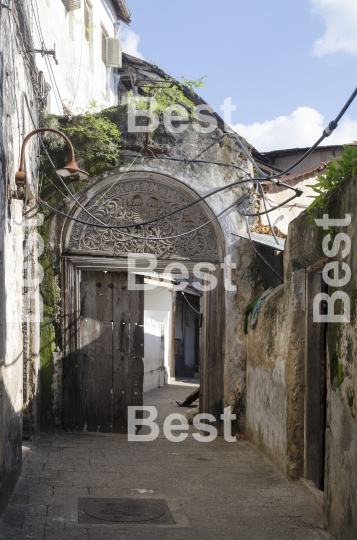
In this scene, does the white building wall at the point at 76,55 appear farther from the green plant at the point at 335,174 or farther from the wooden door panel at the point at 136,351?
the green plant at the point at 335,174

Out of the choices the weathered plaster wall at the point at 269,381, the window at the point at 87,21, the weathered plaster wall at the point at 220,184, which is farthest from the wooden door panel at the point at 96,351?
the window at the point at 87,21

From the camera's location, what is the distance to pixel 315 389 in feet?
22.1

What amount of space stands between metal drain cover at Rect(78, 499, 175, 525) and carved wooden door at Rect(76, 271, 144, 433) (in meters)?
3.72

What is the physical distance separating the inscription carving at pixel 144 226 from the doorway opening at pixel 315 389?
3.31m

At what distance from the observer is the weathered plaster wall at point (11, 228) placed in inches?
217

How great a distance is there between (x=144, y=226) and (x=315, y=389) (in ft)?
13.3

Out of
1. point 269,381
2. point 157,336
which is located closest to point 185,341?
point 157,336

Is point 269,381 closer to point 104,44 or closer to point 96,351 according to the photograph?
point 96,351

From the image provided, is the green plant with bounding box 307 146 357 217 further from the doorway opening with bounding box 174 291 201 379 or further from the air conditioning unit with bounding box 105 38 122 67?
the doorway opening with bounding box 174 291 201 379

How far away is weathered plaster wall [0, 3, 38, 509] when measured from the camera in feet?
18.1

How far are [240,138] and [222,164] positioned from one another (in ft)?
1.70

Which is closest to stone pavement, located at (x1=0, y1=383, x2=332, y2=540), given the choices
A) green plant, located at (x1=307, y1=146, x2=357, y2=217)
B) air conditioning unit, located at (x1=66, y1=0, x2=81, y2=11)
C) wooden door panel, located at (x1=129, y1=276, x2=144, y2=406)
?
wooden door panel, located at (x1=129, y1=276, x2=144, y2=406)

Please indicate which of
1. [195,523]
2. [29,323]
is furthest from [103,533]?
[29,323]

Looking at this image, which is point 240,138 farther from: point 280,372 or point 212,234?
point 280,372
